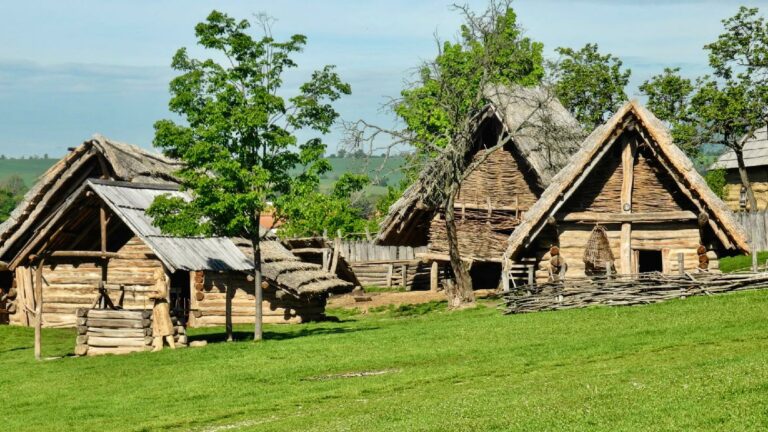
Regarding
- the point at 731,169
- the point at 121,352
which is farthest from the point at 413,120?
the point at 731,169

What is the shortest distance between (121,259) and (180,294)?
3330 mm

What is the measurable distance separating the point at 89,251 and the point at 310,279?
7334mm

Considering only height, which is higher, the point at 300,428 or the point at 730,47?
the point at 730,47

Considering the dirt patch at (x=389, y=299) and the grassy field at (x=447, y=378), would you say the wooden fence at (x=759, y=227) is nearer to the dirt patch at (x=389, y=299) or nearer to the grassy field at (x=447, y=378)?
the dirt patch at (x=389, y=299)

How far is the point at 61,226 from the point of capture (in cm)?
3556

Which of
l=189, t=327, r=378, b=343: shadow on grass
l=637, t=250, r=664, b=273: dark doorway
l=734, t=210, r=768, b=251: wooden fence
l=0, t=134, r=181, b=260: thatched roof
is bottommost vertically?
l=189, t=327, r=378, b=343: shadow on grass

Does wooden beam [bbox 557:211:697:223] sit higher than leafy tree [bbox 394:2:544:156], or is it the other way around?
leafy tree [bbox 394:2:544:156]

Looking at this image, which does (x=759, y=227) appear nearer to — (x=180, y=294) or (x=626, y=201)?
(x=626, y=201)

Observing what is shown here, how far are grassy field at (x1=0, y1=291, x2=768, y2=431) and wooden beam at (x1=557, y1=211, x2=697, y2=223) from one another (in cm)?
435

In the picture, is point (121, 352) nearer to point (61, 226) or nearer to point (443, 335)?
point (61, 226)

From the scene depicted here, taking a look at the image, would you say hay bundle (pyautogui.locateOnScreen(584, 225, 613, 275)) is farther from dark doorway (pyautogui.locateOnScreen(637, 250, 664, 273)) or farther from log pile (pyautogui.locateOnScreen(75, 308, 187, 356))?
log pile (pyautogui.locateOnScreen(75, 308, 187, 356))

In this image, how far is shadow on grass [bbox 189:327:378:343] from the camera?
113 feet

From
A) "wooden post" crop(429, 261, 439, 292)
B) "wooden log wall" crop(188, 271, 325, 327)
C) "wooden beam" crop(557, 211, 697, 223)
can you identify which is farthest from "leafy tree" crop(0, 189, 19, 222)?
"wooden beam" crop(557, 211, 697, 223)

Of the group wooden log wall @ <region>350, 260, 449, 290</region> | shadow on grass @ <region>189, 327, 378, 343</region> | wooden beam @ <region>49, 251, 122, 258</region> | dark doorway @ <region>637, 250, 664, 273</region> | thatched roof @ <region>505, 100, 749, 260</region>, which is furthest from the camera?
wooden log wall @ <region>350, 260, 449, 290</region>
